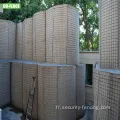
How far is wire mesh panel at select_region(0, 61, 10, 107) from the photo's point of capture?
7391mm

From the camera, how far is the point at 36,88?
6.01 meters

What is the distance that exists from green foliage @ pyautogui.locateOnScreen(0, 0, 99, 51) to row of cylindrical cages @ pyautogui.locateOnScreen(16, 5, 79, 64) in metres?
3.79

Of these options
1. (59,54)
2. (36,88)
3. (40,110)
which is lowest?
(40,110)

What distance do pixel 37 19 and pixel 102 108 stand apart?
4.86m

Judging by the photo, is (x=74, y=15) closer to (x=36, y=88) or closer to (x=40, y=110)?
(x=36, y=88)

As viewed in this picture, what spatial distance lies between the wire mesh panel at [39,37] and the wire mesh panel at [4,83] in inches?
58.0

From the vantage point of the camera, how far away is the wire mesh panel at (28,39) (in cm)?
751

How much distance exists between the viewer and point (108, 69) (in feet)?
10.6

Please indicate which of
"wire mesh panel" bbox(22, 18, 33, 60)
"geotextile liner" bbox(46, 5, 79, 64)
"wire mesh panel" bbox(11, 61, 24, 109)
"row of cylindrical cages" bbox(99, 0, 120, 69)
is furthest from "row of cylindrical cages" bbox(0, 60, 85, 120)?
"row of cylindrical cages" bbox(99, 0, 120, 69)

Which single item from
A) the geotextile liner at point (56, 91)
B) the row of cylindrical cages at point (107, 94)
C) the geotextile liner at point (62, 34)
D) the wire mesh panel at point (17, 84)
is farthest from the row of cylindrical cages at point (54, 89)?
the row of cylindrical cages at point (107, 94)

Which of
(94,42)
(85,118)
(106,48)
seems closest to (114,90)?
(106,48)

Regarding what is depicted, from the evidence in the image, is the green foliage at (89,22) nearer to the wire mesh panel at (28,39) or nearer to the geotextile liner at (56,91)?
the wire mesh panel at (28,39)

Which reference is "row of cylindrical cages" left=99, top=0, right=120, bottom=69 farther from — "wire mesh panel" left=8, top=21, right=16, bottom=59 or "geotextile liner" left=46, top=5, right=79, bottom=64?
"wire mesh panel" left=8, top=21, right=16, bottom=59

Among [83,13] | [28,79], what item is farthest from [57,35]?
[83,13]
